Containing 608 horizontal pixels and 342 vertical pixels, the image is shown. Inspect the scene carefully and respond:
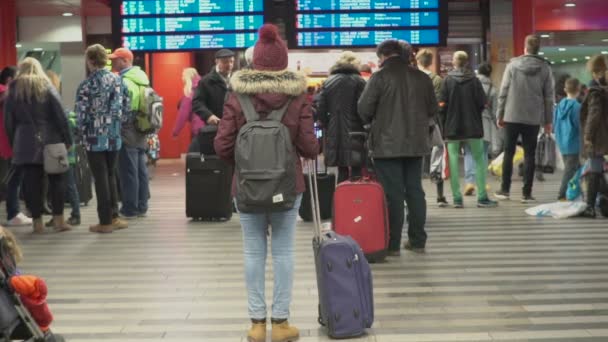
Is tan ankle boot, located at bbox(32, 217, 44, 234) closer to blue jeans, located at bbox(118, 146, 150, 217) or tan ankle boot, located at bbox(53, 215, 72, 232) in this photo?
tan ankle boot, located at bbox(53, 215, 72, 232)

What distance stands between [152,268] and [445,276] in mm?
2186

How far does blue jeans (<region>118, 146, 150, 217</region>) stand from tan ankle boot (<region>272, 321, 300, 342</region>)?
5239 millimetres

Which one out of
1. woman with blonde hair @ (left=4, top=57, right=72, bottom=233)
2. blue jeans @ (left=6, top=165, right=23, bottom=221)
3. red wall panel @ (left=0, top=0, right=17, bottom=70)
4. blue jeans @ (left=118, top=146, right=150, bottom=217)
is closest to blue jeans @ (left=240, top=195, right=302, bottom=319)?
woman with blonde hair @ (left=4, top=57, right=72, bottom=233)

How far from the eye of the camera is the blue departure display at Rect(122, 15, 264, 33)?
11641mm

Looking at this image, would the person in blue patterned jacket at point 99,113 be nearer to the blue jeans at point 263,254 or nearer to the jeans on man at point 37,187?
the jeans on man at point 37,187

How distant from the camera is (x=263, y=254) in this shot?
192 inches

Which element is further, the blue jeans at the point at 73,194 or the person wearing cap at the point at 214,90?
the blue jeans at the point at 73,194

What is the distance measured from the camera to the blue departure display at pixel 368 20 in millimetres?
11656

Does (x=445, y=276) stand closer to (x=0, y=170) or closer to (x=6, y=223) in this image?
(x=6, y=223)

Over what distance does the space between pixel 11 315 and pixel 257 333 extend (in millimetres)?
1336

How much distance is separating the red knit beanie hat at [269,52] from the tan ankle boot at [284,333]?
1310mm

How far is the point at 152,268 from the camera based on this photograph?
280 inches

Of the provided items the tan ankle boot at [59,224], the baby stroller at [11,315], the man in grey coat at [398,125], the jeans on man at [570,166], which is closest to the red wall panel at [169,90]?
the tan ankle boot at [59,224]

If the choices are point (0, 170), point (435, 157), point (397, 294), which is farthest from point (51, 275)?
point (435, 157)
